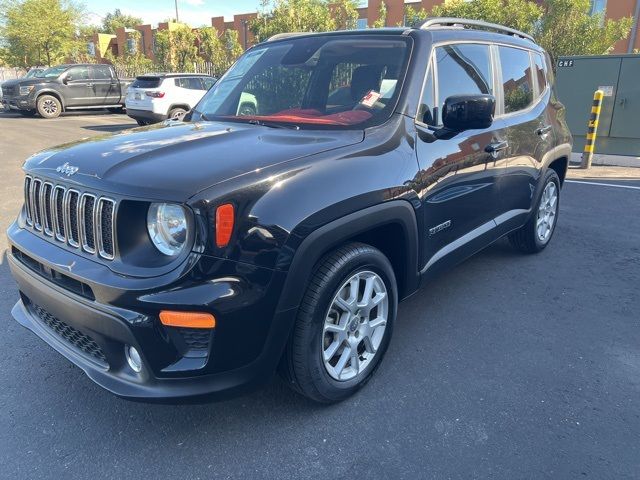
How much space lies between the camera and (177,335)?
6.72ft

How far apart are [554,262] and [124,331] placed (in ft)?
13.1

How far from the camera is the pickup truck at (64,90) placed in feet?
56.3

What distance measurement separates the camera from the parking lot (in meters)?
2.28

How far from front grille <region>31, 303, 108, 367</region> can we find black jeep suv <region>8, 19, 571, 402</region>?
12 millimetres

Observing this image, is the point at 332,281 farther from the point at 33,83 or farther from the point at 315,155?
the point at 33,83

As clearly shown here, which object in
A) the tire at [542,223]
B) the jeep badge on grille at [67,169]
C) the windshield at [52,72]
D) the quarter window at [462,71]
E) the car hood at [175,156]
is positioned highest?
the windshield at [52,72]

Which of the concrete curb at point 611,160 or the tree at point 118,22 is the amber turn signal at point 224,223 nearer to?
the concrete curb at point 611,160

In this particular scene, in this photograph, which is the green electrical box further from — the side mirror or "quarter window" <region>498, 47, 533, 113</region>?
the side mirror

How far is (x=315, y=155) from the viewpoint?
2404 mm

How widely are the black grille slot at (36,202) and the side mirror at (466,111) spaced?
224 cm

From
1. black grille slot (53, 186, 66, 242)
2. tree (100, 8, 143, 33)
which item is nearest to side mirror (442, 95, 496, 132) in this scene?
black grille slot (53, 186, 66, 242)

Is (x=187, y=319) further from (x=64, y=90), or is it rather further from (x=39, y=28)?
(x=39, y=28)

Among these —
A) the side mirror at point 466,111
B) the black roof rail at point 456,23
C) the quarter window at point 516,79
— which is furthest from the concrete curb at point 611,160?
the side mirror at point 466,111

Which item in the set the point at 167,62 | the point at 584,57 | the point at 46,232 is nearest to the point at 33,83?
the point at 167,62
